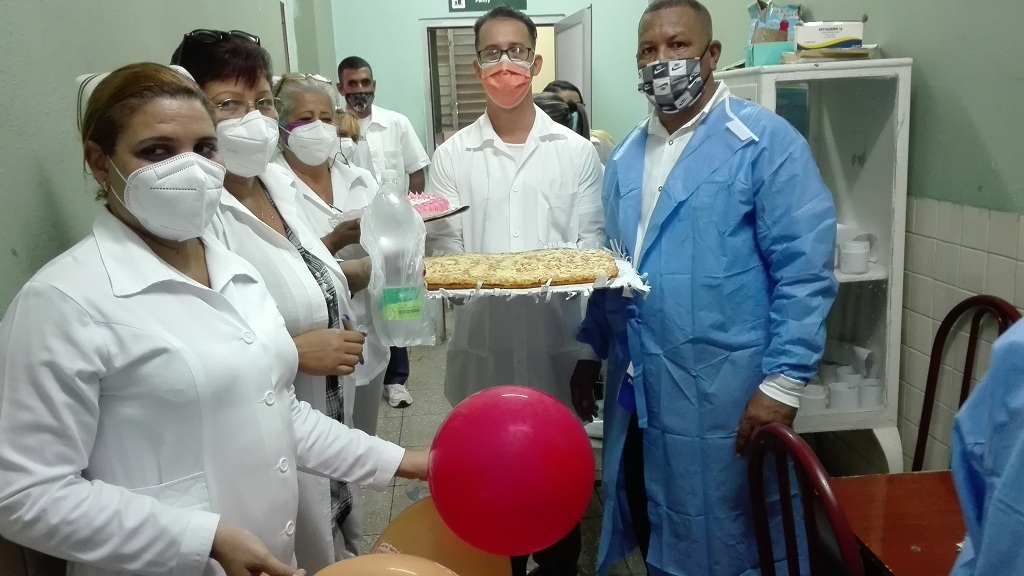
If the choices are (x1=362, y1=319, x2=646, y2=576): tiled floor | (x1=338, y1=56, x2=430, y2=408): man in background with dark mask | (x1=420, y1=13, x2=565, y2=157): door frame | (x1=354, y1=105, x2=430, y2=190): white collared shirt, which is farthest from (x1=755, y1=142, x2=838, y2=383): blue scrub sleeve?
(x1=420, y1=13, x2=565, y2=157): door frame

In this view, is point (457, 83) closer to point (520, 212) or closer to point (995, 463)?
point (520, 212)

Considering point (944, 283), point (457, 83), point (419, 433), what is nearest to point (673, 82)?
point (944, 283)

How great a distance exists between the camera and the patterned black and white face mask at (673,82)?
5.53 feet

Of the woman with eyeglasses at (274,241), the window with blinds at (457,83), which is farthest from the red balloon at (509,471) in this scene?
the window with blinds at (457,83)

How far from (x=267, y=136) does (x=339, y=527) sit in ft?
3.26

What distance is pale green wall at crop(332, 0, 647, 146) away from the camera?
19.1ft

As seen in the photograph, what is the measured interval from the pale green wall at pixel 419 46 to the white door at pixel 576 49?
1.52 ft

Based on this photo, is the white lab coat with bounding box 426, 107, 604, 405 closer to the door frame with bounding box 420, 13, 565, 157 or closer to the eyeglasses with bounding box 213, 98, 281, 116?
the eyeglasses with bounding box 213, 98, 281, 116

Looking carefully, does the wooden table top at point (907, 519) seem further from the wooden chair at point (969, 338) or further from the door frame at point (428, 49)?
the door frame at point (428, 49)

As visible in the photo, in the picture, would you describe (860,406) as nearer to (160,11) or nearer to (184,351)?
(184,351)

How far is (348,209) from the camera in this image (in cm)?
221

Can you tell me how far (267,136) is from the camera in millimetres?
1496

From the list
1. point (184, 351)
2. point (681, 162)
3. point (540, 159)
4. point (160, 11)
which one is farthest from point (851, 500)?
point (160, 11)

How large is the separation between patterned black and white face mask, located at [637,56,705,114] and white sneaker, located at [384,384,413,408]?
8.68 feet
